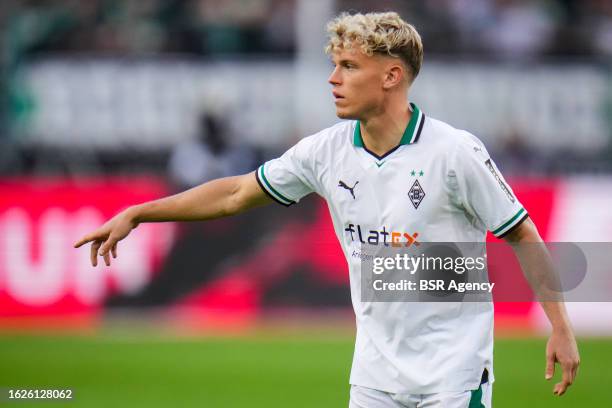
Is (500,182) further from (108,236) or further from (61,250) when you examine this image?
(61,250)

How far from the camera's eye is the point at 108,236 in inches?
218

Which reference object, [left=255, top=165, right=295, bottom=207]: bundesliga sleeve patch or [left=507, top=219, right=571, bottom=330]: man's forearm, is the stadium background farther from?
[left=507, top=219, right=571, bottom=330]: man's forearm

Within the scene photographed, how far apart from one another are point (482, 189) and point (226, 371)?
21.9 ft

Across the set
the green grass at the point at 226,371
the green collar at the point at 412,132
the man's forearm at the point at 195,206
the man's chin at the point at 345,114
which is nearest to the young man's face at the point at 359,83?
the man's chin at the point at 345,114

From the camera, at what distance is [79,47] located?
19.3 meters

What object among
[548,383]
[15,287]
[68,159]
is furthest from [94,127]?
[548,383]

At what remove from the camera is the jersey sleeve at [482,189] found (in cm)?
512

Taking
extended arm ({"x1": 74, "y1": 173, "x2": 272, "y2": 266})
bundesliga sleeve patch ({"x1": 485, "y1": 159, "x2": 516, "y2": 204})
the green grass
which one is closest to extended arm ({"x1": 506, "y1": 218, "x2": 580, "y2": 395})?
bundesliga sleeve patch ({"x1": 485, "y1": 159, "x2": 516, "y2": 204})

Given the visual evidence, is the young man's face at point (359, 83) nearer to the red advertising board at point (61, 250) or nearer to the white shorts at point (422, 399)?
the white shorts at point (422, 399)

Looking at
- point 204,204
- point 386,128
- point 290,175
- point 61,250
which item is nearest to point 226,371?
point 61,250

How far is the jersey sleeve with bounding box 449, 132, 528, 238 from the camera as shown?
5.12 m

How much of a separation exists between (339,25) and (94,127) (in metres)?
13.8

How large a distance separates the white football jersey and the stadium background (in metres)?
4.80

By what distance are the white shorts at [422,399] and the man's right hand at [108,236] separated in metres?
1.27
